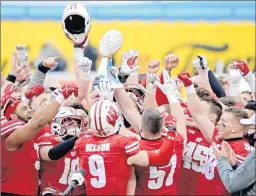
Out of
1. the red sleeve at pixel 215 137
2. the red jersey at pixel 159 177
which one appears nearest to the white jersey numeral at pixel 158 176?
the red jersey at pixel 159 177

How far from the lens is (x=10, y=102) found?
8.93m

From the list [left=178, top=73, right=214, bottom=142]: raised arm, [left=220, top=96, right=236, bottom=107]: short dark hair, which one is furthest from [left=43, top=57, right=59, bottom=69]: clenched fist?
[left=220, top=96, right=236, bottom=107]: short dark hair

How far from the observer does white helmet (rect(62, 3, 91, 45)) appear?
8.83 meters

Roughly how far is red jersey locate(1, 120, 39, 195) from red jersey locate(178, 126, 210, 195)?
4.70 feet

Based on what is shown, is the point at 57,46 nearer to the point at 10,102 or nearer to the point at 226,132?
the point at 10,102

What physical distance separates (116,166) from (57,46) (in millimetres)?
10522

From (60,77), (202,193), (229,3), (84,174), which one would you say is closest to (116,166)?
(84,174)

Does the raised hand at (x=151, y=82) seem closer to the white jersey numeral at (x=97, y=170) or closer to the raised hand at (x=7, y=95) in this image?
the raised hand at (x=7, y=95)

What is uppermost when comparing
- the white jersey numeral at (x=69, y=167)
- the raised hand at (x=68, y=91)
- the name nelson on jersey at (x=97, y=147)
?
the raised hand at (x=68, y=91)

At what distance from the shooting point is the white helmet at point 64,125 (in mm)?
8641

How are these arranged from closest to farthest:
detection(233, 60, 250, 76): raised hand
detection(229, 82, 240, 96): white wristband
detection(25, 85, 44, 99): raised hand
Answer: detection(25, 85, 44, 99): raised hand, detection(233, 60, 250, 76): raised hand, detection(229, 82, 240, 96): white wristband

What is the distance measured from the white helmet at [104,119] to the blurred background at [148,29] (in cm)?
943

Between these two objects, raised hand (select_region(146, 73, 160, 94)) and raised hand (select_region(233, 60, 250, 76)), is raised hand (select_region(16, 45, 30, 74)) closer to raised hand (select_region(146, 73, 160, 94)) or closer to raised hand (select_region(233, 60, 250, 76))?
raised hand (select_region(146, 73, 160, 94))

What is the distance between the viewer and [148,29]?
17969 mm
